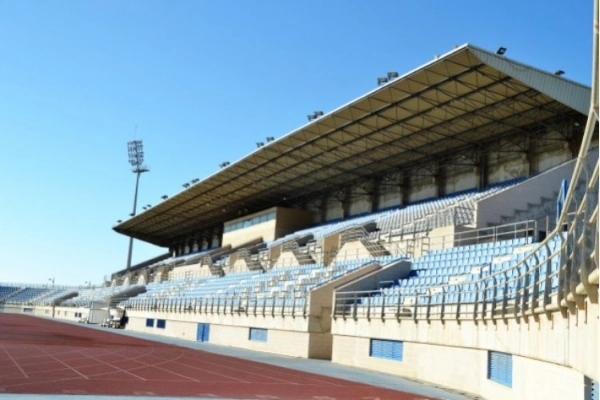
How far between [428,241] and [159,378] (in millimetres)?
15785

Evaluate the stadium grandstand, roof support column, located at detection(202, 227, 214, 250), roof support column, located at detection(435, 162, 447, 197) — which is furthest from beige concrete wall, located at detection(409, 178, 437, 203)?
roof support column, located at detection(202, 227, 214, 250)

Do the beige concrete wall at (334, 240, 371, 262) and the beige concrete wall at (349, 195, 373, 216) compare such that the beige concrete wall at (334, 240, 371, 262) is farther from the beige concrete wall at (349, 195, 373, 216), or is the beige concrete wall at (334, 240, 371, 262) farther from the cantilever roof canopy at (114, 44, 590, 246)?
the beige concrete wall at (349, 195, 373, 216)

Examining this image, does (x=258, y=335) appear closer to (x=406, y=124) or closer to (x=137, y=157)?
(x=406, y=124)

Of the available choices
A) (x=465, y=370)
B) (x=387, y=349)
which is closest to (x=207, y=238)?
(x=387, y=349)

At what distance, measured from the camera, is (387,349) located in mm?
21500

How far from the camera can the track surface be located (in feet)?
45.6

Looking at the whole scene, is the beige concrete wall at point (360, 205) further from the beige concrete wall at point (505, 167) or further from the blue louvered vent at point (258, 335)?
the blue louvered vent at point (258, 335)

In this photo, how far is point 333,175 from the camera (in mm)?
49969

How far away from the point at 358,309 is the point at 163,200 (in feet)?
161

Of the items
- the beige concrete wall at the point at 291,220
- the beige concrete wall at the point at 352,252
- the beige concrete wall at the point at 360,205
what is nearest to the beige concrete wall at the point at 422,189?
the beige concrete wall at the point at 360,205

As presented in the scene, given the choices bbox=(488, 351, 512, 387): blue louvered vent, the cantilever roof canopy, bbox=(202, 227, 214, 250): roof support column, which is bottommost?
bbox=(488, 351, 512, 387): blue louvered vent

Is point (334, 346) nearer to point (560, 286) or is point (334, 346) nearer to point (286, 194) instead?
point (560, 286)

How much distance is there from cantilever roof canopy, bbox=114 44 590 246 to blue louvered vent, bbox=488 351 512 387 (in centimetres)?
1518

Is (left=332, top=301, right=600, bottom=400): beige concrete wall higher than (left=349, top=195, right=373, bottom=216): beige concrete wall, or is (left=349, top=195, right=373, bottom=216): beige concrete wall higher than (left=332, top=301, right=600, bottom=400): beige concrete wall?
(left=349, top=195, right=373, bottom=216): beige concrete wall
